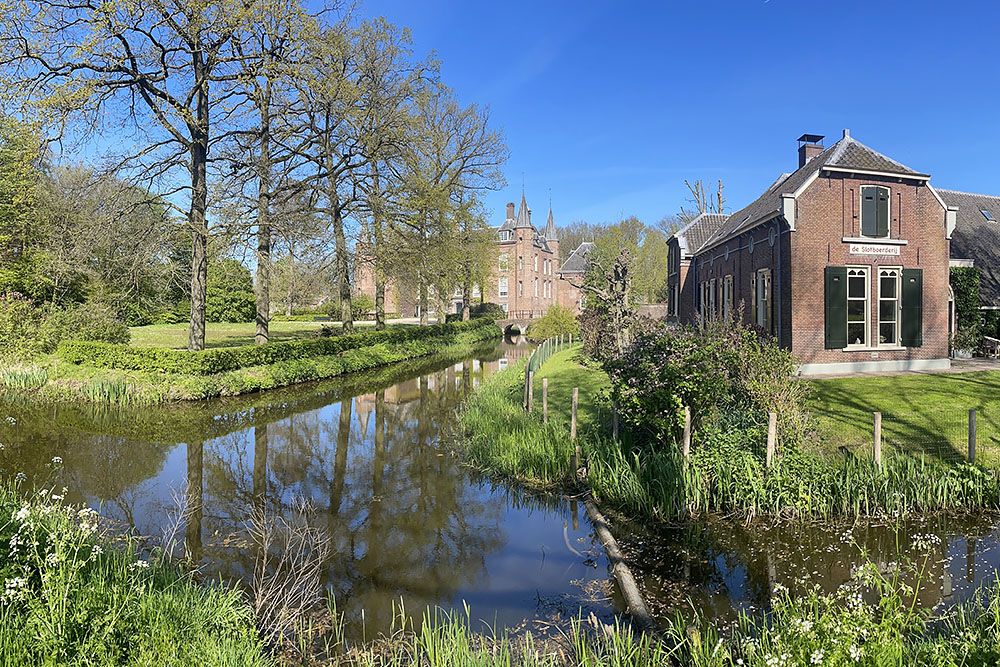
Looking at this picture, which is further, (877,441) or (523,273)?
(523,273)

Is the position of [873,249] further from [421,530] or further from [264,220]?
[264,220]

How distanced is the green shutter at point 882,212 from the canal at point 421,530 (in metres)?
10.5

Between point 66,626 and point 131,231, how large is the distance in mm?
15738

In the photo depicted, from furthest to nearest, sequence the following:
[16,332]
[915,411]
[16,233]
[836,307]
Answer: [16,233] → [16,332] → [836,307] → [915,411]

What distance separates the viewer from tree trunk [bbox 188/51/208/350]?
53.2 feet

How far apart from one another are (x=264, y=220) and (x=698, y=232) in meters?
18.5

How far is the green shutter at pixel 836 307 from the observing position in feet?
47.1

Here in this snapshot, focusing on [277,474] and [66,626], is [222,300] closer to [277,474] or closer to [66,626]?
[277,474]

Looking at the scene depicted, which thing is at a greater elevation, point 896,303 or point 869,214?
point 869,214

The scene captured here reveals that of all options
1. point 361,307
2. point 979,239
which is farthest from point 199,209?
point 361,307

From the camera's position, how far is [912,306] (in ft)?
48.2

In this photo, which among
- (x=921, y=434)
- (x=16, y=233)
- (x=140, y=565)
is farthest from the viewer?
(x=16, y=233)

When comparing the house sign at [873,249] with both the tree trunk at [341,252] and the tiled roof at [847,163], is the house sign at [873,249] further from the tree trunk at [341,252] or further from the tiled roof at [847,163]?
the tree trunk at [341,252]

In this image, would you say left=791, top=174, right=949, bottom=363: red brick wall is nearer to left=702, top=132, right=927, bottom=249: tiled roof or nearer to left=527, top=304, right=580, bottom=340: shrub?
left=702, top=132, right=927, bottom=249: tiled roof
